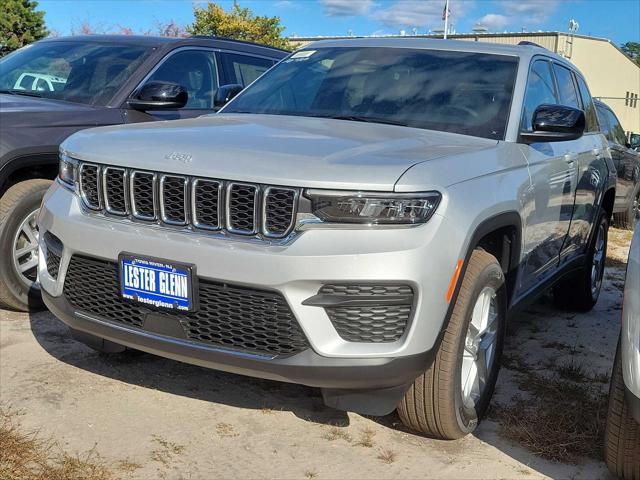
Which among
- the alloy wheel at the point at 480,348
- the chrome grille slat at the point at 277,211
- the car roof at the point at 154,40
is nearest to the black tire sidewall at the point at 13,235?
the car roof at the point at 154,40

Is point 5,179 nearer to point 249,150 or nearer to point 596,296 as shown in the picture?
point 249,150

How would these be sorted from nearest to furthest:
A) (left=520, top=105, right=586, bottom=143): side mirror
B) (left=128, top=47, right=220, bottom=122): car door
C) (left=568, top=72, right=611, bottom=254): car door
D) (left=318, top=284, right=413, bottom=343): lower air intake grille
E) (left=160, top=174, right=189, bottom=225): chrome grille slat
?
(left=318, top=284, right=413, bottom=343): lower air intake grille < (left=160, top=174, right=189, bottom=225): chrome grille slat < (left=520, top=105, right=586, bottom=143): side mirror < (left=568, top=72, right=611, bottom=254): car door < (left=128, top=47, right=220, bottom=122): car door

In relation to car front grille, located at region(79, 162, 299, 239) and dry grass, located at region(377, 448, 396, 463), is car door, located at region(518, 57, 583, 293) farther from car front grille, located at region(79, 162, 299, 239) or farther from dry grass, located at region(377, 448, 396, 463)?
car front grille, located at region(79, 162, 299, 239)

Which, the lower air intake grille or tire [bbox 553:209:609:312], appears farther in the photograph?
tire [bbox 553:209:609:312]

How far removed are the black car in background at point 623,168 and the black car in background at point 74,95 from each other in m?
4.85

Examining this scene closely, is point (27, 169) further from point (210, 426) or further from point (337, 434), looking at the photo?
point (337, 434)

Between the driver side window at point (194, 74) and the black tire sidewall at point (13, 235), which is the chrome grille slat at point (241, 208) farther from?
the driver side window at point (194, 74)

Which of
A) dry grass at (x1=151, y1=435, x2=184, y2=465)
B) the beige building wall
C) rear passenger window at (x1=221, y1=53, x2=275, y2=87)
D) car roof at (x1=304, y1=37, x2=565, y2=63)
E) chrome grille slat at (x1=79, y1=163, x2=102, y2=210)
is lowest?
the beige building wall

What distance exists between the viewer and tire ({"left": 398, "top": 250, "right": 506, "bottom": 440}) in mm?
3086

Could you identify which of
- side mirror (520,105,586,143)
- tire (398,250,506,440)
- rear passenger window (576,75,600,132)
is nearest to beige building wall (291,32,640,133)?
rear passenger window (576,75,600,132)

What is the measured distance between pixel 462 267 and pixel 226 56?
12.9 feet

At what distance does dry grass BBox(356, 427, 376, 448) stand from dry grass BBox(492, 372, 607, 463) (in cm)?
64

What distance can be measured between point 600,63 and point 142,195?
41.2 meters

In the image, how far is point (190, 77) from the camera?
5.89m
